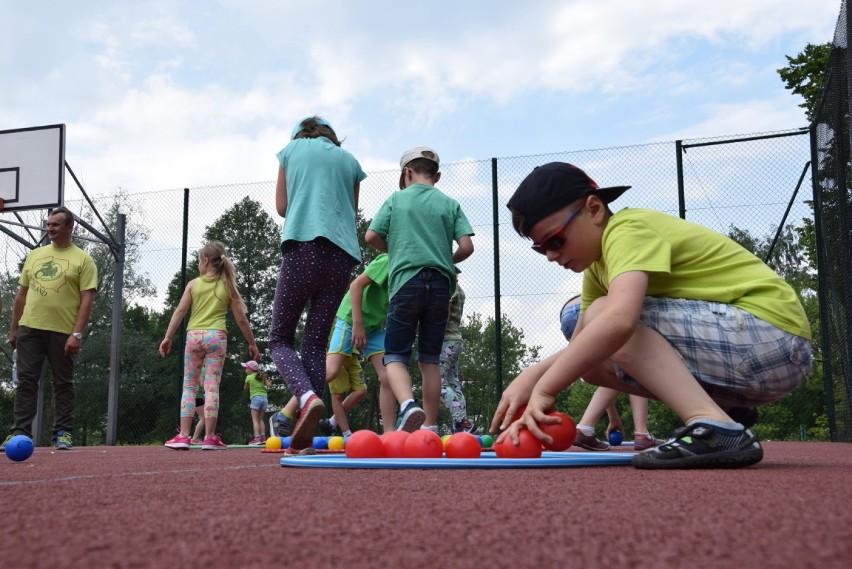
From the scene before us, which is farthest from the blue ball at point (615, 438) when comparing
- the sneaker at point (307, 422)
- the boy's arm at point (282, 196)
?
the boy's arm at point (282, 196)

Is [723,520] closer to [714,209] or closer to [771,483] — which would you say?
[771,483]

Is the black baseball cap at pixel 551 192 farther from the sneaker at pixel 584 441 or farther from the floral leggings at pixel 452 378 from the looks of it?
the floral leggings at pixel 452 378

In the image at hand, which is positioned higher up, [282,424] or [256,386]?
[256,386]

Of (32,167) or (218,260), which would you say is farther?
(32,167)

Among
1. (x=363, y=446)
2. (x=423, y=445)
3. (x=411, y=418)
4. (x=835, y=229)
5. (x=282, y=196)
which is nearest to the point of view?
(x=423, y=445)

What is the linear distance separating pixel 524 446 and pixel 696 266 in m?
0.83

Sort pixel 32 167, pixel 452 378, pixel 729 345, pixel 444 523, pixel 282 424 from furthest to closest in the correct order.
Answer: pixel 32 167, pixel 452 378, pixel 282 424, pixel 729 345, pixel 444 523

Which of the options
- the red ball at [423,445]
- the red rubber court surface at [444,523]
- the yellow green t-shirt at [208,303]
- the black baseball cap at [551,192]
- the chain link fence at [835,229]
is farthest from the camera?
the chain link fence at [835,229]

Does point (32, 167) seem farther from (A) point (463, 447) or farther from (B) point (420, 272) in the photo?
(A) point (463, 447)

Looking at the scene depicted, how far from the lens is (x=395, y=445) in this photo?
325 centimetres

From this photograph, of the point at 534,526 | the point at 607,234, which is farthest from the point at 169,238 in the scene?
the point at 534,526

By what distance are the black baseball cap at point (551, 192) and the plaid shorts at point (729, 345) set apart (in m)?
0.42

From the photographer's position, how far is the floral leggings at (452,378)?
6.60m

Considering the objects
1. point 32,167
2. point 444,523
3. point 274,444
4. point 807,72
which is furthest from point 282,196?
point 807,72
